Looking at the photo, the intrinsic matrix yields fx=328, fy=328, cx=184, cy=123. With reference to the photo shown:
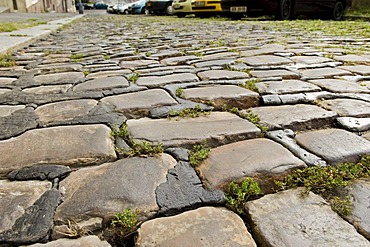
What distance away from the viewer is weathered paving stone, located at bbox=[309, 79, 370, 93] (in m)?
2.04

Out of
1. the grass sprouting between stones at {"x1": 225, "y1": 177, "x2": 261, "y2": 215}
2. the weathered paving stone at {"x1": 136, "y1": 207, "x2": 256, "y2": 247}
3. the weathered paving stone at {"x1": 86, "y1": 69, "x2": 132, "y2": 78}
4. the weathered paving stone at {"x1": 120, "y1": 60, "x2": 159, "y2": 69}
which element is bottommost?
the weathered paving stone at {"x1": 136, "y1": 207, "x2": 256, "y2": 247}

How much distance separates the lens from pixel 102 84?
234 cm

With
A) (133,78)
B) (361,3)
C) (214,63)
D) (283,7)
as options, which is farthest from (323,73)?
(361,3)

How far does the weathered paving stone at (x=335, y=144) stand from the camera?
125cm

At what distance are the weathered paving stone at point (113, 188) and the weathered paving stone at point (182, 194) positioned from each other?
3cm

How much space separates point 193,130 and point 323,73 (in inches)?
57.2

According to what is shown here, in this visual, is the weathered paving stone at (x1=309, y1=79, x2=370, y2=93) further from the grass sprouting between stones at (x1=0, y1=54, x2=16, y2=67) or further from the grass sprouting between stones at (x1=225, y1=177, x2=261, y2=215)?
the grass sprouting between stones at (x1=0, y1=54, x2=16, y2=67)

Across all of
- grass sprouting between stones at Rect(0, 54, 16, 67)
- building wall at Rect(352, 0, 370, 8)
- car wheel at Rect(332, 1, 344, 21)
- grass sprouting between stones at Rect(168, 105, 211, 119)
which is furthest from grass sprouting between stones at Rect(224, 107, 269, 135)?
building wall at Rect(352, 0, 370, 8)

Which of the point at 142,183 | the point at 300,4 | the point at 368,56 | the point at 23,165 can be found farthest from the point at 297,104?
the point at 300,4

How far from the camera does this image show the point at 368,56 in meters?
3.12

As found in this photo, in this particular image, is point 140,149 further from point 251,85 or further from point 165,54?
point 165,54

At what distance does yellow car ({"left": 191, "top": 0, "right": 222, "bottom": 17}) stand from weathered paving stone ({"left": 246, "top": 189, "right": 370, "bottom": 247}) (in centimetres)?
1104

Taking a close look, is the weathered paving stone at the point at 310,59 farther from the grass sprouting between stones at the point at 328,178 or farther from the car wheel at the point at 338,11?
the car wheel at the point at 338,11

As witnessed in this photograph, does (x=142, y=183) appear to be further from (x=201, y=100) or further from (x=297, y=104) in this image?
Answer: (x=297, y=104)
